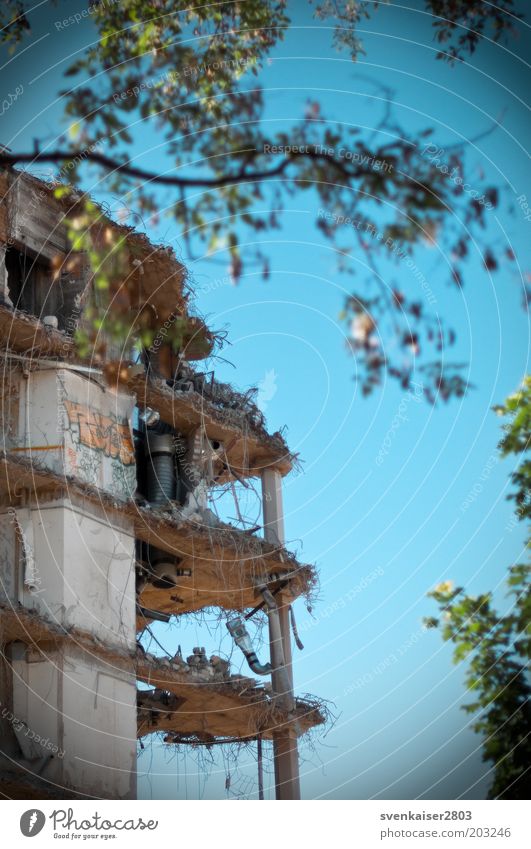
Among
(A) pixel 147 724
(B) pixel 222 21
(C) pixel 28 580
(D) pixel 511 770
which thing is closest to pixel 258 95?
(B) pixel 222 21

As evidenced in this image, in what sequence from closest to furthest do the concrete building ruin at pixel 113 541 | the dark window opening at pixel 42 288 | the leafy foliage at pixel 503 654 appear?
the leafy foliage at pixel 503 654 < the concrete building ruin at pixel 113 541 < the dark window opening at pixel 42 288

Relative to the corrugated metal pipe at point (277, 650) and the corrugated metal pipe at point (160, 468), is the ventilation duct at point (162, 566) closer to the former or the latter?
the corrugated metal pipe at point (160, 468)

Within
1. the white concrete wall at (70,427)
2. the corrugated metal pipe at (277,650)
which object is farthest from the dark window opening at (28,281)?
the corrugated metal pipe at (277,650)

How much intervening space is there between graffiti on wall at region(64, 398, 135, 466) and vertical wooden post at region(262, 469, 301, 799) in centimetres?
437

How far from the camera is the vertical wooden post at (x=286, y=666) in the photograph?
33.0 m

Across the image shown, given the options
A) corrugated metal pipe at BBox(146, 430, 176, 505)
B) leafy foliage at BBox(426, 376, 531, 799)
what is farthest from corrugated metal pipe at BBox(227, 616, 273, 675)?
leafy foliage at BBox(426, 376, 531, 799)

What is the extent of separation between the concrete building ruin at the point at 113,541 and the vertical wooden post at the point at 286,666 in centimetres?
4

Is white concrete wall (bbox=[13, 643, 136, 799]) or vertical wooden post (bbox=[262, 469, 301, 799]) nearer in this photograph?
white concrete wall (bbox=[13, 643, 136, 799])

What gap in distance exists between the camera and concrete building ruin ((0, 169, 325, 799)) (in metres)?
29.3

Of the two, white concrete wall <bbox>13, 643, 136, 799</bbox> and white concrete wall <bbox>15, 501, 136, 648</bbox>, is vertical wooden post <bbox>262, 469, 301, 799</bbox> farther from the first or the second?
white concrete wall <bbox>15, 501, 136, 648</bbox>

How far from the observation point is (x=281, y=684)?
34.3 meters

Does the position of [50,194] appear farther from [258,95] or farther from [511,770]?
[511,770]

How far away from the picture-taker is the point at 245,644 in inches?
1346

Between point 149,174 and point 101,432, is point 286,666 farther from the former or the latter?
point 149,174
